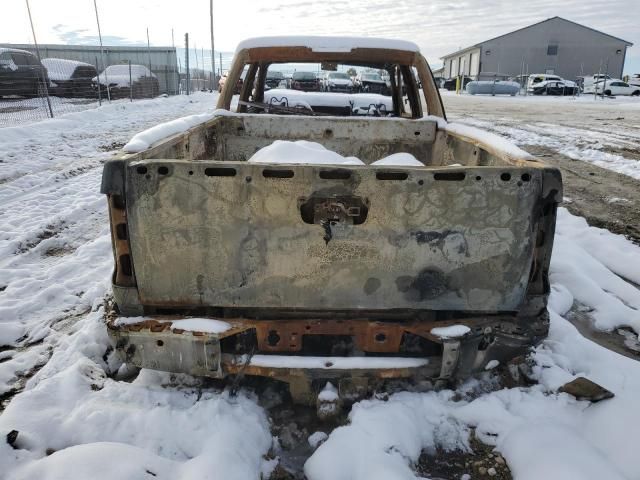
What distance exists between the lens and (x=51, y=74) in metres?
20.4

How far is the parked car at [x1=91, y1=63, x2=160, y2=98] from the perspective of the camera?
2233cm

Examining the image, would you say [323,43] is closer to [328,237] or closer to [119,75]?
[328,237]

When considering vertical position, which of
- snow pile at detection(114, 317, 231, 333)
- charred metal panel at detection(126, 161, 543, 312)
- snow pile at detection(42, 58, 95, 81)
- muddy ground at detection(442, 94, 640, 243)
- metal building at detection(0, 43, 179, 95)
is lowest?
muddy ground at detection(442, 94, 640, 243)

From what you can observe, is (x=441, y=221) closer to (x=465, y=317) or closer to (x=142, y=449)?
(x=465, y=317)

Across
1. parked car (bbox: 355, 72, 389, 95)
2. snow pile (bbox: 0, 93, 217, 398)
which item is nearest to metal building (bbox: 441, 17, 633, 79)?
parked car (bbox: 355, 72, 389, 95)

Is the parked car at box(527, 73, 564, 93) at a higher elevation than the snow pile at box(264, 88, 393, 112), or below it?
higher

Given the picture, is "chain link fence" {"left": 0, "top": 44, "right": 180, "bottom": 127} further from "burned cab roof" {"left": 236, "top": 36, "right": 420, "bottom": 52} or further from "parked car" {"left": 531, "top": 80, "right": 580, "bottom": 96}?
A: "parked car" {"left": 531, "top": 80, "right": 580, "bottom": 96}

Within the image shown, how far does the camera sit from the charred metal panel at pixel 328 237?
2170 mm

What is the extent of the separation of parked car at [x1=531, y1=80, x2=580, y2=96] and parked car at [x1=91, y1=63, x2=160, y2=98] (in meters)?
31.3

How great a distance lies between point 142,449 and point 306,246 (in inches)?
43.7

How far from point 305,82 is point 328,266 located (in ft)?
62.6

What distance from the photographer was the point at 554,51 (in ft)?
184

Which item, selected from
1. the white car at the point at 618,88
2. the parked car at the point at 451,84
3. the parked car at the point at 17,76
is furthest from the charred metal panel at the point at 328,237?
the parked car at the point at 451,84

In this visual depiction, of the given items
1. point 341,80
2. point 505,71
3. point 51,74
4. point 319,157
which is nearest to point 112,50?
point 51,74
